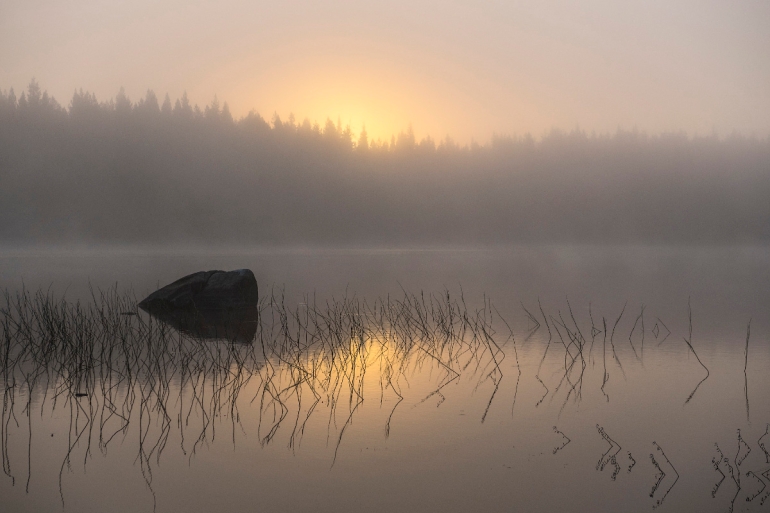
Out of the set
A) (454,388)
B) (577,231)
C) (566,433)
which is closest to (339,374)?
(454,388)

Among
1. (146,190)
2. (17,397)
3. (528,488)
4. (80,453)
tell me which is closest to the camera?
(528,488)

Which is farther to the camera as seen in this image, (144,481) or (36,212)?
(36,212)

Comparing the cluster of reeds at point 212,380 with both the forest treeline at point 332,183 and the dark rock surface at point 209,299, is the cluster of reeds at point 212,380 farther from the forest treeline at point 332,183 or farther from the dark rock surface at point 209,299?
the forest treeline at point 332,183

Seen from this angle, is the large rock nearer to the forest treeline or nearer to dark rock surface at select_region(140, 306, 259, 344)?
dark rock surface at select_region(140, 306, 259, 344)

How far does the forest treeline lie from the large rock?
75024 millimetres

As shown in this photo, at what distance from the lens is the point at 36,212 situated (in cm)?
8312

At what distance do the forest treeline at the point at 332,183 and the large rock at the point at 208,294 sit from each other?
75024 millimetres

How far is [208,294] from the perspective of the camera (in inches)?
559

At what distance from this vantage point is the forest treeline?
87.8 m

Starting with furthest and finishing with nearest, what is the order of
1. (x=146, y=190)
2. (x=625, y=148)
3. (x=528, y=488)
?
(x=625, y=148) < (x=146, y=190) < (x=528, y=488)

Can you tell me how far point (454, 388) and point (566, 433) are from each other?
1636 mm

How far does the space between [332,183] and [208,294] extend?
88.0 meters

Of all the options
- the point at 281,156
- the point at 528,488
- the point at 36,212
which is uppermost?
the point at 281,156

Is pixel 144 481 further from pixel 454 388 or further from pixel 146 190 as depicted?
pixel 146 190
